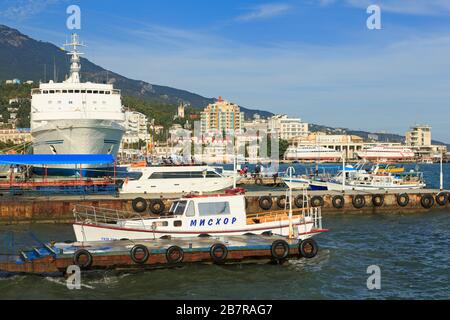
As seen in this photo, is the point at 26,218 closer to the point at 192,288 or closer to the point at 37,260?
the point at 37,260

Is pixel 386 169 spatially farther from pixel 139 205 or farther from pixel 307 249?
pixel 307 249

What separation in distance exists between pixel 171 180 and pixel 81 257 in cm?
2559

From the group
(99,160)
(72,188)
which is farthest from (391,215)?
(72,188)

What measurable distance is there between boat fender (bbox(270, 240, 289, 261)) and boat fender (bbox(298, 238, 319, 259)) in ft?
2.40

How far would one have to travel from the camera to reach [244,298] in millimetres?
18328

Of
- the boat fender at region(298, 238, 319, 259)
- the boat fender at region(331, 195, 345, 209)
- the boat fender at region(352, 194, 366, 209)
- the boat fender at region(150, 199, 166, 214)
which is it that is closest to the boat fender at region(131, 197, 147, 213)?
the boat fender at region(150, 199, 166, 214)

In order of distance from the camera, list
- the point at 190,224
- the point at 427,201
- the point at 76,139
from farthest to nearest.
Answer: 1. the point at 76,139
2. the point at 427,201
3. the point at 190,224

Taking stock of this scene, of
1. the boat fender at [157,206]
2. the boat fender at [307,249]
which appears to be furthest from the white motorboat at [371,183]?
the boat fender at [307,249]

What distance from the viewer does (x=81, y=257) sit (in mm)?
19922

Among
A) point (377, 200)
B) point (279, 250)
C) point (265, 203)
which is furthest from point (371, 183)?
point (279, 250)

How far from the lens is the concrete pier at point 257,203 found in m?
34.7

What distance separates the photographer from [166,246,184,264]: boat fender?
20859 millimetres

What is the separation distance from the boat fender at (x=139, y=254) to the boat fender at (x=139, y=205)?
15611 mm

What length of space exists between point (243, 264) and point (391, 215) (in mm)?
20349
